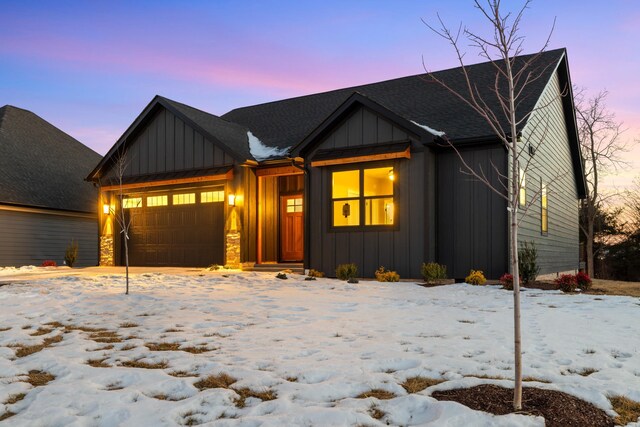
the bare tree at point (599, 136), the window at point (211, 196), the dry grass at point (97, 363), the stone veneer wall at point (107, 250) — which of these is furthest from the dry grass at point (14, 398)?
the bare tree at point (599, 136)

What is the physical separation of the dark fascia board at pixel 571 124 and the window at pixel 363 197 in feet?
23.2

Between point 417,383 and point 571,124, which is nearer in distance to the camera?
point 417,383

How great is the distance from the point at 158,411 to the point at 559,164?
1659 cm

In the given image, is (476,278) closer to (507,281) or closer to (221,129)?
(507,281)

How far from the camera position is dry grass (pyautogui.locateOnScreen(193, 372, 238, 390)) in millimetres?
3617

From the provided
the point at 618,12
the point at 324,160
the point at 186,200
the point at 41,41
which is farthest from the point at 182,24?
the point at 618,12

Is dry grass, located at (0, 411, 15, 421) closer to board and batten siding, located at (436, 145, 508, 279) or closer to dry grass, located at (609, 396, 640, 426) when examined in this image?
dry grass, located at (609, 396, 640, 426)

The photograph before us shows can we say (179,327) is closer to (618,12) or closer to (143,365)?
(143,365)

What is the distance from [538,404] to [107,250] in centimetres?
1662

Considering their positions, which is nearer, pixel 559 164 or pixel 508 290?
pixel 508 290

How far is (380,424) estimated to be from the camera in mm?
2816

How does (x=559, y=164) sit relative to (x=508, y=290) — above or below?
above

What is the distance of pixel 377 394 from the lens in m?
3.39

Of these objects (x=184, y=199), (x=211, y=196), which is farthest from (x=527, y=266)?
(x=184, y=199)
